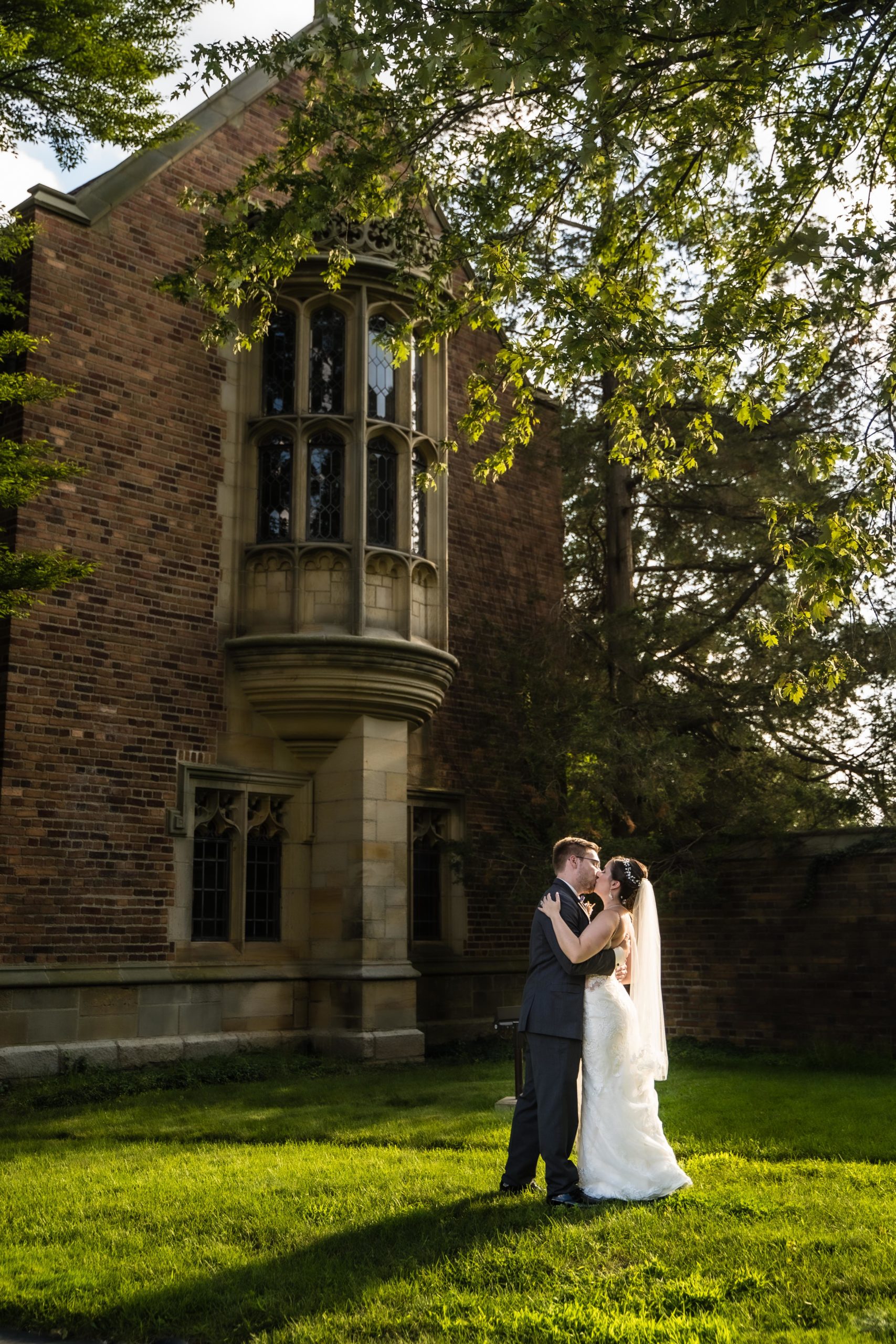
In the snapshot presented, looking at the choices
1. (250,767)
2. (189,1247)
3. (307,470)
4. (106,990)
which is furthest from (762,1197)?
(307,470)

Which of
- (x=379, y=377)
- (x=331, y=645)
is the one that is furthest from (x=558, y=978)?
(x=379, y=377)

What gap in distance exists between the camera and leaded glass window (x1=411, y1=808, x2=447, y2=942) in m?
15.2

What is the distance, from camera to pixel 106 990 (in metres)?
11.9

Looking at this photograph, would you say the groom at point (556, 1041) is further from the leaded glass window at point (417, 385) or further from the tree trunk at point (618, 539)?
the tree trunk at point (618, 539)

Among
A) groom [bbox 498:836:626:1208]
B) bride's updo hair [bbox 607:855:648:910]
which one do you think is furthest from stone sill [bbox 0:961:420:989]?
bride's updo hair [bbox 607:855:648:910]

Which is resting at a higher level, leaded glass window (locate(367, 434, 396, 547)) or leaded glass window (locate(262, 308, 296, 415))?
leaded glass window (locate(262, 308, 296, 415))

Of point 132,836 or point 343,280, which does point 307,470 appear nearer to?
point 343,280

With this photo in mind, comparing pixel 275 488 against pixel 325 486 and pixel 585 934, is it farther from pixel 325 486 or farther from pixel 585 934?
pixel 585 934

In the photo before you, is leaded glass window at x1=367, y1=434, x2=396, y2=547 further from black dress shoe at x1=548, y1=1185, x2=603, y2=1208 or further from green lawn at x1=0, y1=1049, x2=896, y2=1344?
black dress shoe at x1=548, y1=1185, x2=603, y2=1208

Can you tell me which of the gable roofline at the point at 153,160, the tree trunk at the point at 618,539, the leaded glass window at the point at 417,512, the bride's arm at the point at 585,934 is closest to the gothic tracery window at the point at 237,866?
the leaded glass window at the point at 417,512

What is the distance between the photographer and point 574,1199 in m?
6.17

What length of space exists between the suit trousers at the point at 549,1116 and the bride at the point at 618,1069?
100mm

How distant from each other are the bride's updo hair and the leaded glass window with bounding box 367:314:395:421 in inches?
336

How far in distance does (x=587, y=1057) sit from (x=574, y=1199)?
0.68 m
